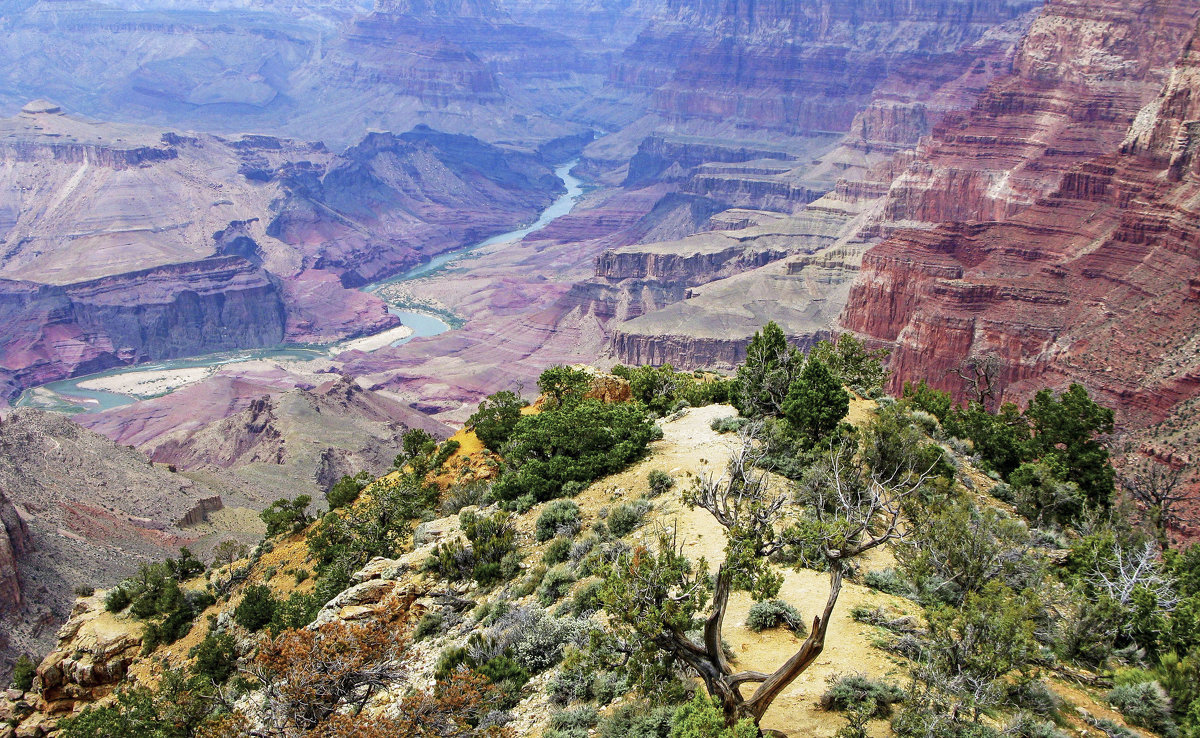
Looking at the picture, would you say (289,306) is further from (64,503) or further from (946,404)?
(946,404)

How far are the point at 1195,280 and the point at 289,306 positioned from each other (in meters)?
159

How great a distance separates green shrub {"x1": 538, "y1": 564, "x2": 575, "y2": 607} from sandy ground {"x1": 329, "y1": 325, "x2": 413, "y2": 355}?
14697cm

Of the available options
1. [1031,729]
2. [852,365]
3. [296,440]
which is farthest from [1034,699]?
[296,440]

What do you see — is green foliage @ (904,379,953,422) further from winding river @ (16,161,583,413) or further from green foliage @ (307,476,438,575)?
winding river @ (16,161,583,413)

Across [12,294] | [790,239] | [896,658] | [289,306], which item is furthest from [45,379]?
[896,658]

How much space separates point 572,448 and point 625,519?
642 cm

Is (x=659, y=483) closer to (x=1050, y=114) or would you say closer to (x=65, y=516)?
(x=65, y=516)

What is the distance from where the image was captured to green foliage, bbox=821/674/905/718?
18.0 metres

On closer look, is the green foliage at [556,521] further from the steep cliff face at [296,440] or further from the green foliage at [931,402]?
the steep cliff face at [296,440]

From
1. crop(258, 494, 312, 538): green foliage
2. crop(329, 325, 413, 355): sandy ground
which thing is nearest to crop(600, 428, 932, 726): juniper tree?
crop(258, 494, 312, 538): green foliage

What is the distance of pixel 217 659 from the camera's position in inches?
1193

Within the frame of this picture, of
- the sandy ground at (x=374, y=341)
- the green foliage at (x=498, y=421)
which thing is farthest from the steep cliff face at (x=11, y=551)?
the sandy ground at (x=374, y=341)

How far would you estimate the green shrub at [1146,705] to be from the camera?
19.2 m

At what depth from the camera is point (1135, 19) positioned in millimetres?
143875
